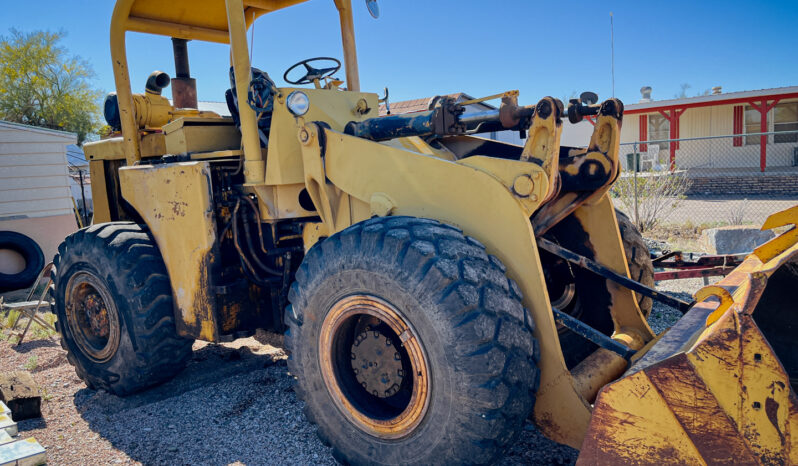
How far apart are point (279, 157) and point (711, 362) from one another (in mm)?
2661

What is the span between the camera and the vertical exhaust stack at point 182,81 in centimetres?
509

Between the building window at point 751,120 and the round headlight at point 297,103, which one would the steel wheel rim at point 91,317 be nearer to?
the round headlight at point 297,103

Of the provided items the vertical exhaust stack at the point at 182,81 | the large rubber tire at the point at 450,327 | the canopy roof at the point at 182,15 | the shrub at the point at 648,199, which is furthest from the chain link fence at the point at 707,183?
the large rubber tire at the point at 450,327

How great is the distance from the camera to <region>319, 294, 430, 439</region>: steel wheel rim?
2.73m

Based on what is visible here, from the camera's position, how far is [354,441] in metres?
3.01

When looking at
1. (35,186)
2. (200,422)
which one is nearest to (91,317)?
(200,422)

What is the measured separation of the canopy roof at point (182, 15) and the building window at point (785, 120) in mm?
24170

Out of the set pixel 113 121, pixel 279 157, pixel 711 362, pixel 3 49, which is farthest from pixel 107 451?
pixel 3 49

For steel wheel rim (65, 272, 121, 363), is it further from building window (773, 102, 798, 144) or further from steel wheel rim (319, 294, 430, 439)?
building window (773, 102, 798, 144)

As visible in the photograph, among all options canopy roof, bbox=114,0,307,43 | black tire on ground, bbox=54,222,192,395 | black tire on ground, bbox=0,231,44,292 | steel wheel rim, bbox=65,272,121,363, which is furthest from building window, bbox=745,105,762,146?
→ steel wheel rim, bbox=65,272,121,363

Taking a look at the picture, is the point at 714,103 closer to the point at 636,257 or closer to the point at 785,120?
the point at 785,120

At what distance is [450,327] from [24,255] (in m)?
10.5

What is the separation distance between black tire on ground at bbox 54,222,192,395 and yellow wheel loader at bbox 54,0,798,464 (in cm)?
2

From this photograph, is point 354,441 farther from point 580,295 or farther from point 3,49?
point 3,49
